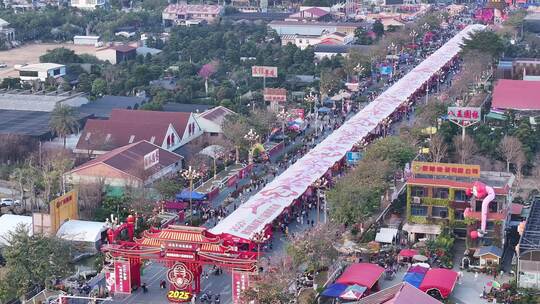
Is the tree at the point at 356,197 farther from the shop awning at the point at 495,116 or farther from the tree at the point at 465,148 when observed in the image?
the shop awning at the point at 495,116

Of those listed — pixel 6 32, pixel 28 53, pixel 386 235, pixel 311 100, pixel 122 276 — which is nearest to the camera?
pixel 122 276

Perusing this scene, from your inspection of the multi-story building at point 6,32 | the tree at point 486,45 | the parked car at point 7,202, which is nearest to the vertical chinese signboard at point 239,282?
the parked car at point 7,202

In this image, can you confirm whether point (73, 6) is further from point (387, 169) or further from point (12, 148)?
point (387, 169)

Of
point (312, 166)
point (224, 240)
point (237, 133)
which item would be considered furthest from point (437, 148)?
→ point (224, 240)

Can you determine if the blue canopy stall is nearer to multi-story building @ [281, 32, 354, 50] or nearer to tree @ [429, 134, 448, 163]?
tree @ [429, 134, 448, 163]

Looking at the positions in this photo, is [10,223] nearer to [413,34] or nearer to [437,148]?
[437,148]

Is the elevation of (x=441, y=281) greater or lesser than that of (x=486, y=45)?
lesser

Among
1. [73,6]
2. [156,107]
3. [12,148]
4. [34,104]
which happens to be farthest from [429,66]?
[73,6]
